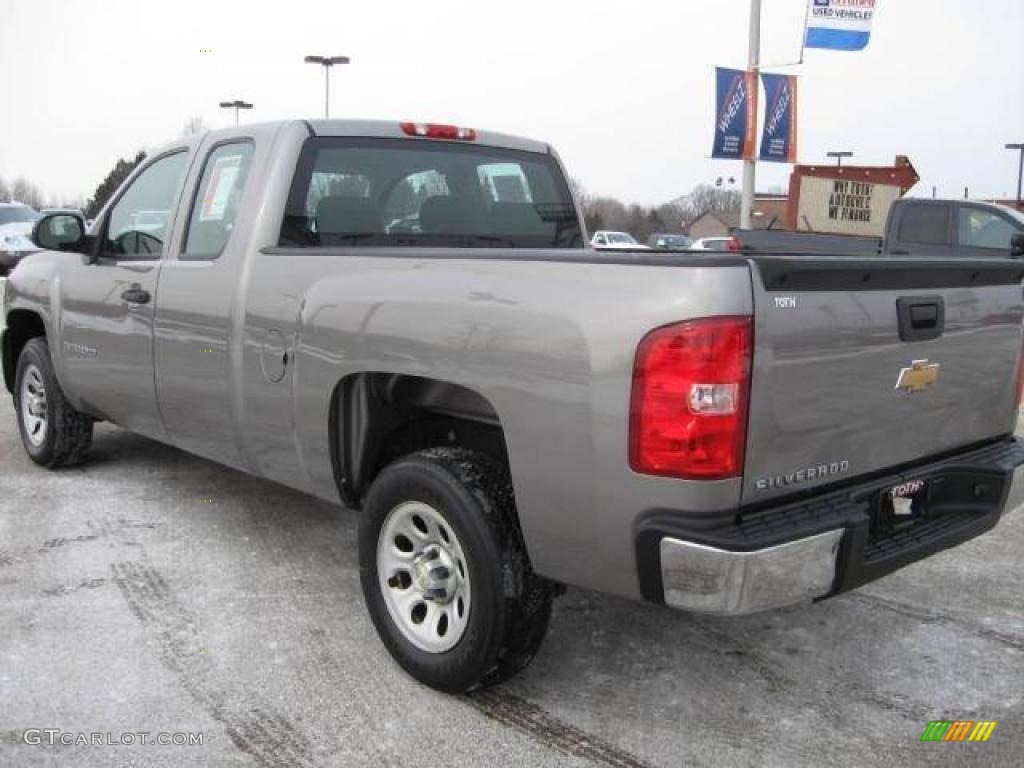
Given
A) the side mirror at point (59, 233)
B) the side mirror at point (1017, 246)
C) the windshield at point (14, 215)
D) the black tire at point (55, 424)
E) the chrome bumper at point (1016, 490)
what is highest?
the side mirror at point (59, 233)

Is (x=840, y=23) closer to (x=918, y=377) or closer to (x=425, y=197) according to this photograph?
(x=425, y=197)

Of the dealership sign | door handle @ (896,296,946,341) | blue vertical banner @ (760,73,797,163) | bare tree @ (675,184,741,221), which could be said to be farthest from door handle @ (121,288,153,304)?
bare tree @ (675,184,741,221)

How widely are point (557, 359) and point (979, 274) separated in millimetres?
1531

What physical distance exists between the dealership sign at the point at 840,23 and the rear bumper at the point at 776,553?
14.1m

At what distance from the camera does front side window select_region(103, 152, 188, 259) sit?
182 inches

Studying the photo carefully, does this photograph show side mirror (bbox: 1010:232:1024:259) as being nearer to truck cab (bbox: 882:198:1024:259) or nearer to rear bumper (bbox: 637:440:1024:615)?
truck cab (bbox: 882:198:1024:259)

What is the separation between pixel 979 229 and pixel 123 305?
1001cm

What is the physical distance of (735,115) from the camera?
53.9 feet

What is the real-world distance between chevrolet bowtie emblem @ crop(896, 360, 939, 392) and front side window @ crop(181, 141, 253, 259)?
2647mm

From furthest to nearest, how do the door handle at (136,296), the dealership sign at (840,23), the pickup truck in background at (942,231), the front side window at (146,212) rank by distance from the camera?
the dealership sign at (840,23) < the pickup truck in background at (942,231) < the front side window at (146,212) < the door handle at (136,296)

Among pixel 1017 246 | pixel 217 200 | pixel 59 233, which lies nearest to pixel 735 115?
pixel 1017 246

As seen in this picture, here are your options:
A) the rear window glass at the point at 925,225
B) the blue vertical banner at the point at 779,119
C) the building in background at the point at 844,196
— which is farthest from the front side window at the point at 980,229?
the building in background at the point at 844,196

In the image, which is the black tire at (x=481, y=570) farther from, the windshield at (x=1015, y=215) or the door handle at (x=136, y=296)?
the windshield at (x=1015, y=215)

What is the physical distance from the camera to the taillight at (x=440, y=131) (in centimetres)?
Answer: 445
